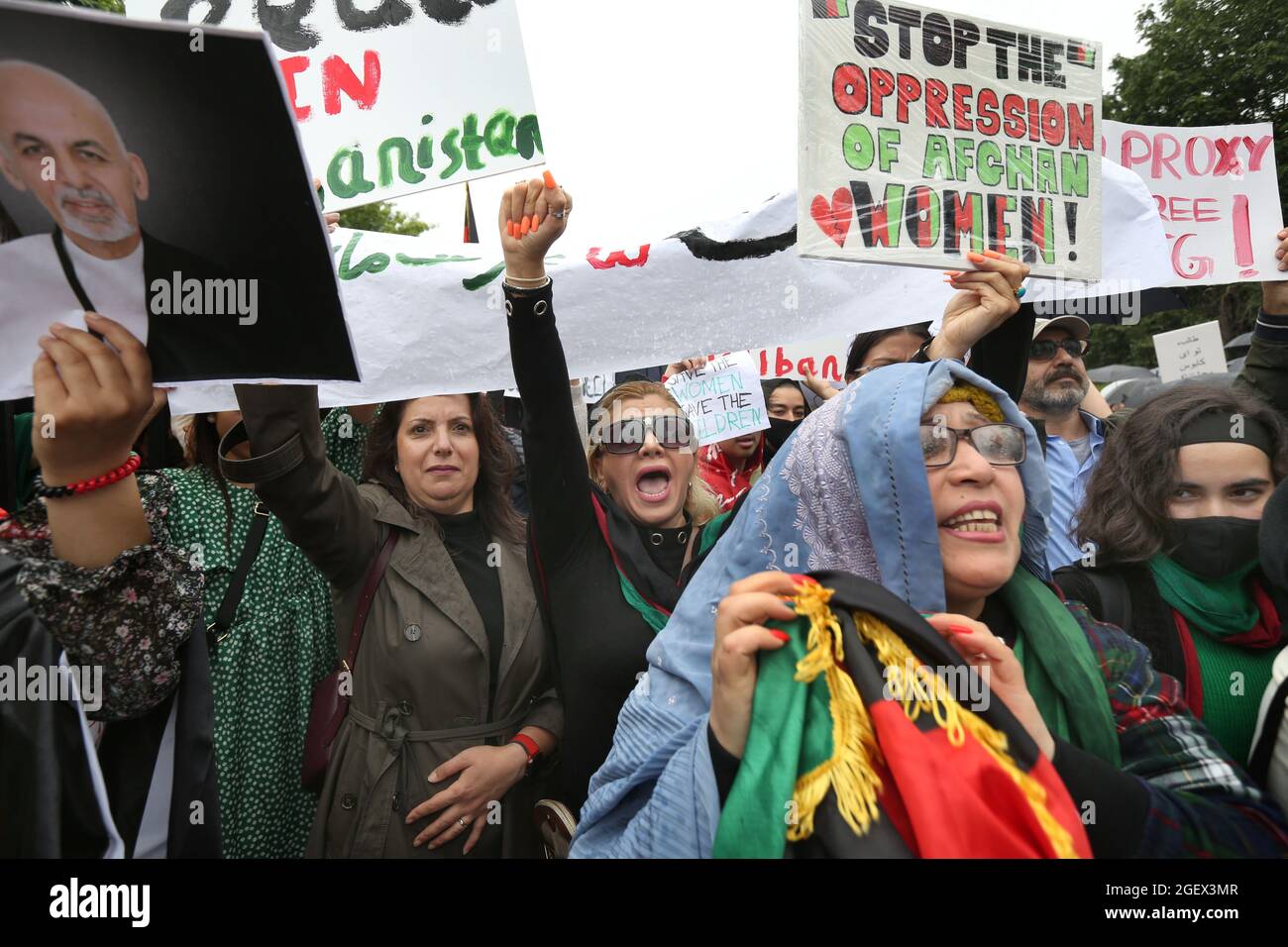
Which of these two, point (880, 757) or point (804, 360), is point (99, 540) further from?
point (804, 360)

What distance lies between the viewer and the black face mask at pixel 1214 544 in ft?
7.56

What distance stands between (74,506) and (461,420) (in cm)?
140

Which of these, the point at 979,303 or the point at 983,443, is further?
the point at 979,303

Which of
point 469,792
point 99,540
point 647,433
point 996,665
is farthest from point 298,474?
point 996,665

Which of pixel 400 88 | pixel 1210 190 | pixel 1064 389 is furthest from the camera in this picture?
pixel 1064 389

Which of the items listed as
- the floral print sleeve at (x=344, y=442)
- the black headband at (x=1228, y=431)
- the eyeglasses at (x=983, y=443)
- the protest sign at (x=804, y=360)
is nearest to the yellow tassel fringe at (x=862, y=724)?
the eyeglasses at (x=983, y=443)

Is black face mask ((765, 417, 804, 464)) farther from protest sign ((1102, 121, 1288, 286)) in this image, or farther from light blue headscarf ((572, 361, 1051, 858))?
light blue headscarf ((572, 361, 1051, 858))

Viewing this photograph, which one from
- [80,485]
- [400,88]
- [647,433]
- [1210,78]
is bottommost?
[80,485]

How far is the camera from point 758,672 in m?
1.48

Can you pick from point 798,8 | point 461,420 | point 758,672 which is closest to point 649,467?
point 461,420

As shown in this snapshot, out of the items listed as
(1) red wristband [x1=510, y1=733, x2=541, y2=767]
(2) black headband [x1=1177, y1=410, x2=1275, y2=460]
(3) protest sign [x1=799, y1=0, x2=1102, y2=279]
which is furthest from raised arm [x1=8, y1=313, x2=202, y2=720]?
(2) black headband [x1=1177, y1=410, x2=1275, y2=460]

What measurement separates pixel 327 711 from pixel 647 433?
4.10 ft

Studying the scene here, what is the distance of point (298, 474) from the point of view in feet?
7.58

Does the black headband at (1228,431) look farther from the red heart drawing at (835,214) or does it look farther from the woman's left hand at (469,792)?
the woman's left hand at (469,792)
